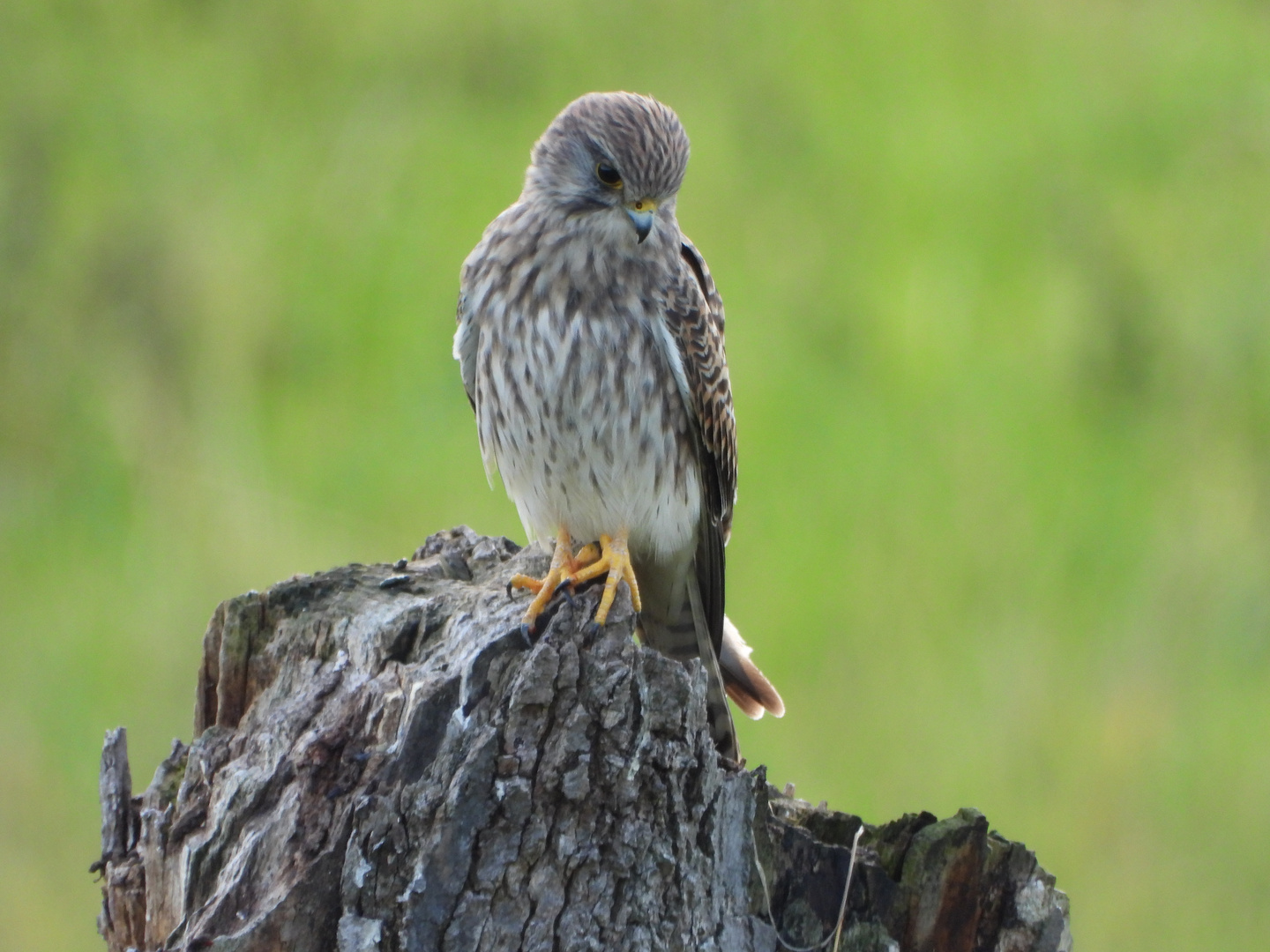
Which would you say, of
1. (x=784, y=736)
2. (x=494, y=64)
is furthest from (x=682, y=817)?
(x=494, y=64)

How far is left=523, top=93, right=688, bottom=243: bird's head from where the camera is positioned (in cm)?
276

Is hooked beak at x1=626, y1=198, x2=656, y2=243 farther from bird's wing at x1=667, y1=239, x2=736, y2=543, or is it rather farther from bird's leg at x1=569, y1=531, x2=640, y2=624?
bird's leg at x1=569, y1=531, x2=640, y2=624

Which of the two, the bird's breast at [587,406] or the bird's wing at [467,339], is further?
the bird's wing at [467,339]

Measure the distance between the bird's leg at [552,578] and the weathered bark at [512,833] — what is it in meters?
0.06

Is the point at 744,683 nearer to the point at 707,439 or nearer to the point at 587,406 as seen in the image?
the point at 707,439

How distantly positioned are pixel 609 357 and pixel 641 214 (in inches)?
12.3

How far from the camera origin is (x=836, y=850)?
6.88 feet

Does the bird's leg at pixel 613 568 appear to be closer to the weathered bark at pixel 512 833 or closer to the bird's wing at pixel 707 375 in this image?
the bird's wing at pixel 707 375

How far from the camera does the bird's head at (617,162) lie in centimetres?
276

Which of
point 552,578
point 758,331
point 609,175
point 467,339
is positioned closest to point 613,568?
point 552,578

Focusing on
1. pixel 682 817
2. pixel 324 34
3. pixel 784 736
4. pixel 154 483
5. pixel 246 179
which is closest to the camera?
pixel 682 817

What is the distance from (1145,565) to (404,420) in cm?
292

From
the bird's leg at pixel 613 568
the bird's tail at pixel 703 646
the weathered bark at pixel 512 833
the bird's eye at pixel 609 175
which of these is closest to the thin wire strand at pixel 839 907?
the weathered bark at pixel 512 833

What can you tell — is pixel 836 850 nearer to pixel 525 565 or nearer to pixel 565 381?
pixel 525 565
